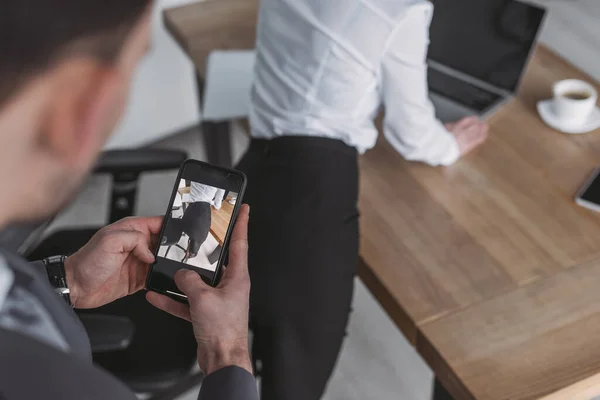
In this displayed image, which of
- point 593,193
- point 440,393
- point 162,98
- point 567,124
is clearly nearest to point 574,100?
point 567,124

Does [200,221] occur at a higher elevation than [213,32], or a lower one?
higher

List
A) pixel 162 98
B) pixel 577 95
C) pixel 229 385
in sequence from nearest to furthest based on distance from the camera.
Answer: pixel 229 385 → pixel 577 95 → pixel 162 98

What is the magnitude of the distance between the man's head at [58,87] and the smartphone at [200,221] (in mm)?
361

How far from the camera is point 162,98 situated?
2254 millimetres

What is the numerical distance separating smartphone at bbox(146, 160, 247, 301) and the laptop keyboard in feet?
2.37

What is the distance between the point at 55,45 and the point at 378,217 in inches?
33.5

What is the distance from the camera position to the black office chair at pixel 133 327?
1.11 m

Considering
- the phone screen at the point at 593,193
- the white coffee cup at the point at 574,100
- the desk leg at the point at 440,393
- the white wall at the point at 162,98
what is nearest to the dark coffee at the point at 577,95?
the white coffee cup at the point at 574,100

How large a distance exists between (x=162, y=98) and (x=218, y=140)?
2.09ft

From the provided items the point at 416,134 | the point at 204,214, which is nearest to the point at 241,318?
the point at 204,214

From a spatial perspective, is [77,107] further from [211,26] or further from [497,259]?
[211,26]

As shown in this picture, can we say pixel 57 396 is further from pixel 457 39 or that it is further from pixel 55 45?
pixel 457 39

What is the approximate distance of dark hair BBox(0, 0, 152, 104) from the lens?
406mm

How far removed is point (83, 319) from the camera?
1102 mm
